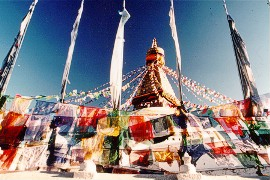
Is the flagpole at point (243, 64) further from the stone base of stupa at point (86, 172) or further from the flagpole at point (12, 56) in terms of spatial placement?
the flagpole at point (12, 56)

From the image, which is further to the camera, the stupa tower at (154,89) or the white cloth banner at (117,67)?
the stupa tower at (154,89)

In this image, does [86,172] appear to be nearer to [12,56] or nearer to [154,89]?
[12,56]

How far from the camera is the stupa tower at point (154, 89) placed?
69.3ft

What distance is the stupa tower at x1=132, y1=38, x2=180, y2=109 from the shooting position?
69.3 ft

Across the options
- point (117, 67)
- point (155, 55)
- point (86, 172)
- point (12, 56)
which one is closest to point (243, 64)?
point (117, 67)

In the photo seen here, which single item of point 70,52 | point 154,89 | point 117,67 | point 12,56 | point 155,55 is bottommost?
point 117,67

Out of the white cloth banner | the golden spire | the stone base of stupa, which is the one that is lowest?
the stone base of stupa

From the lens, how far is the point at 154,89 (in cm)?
2156

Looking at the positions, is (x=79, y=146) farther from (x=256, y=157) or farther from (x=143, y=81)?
(x=143, y=81)

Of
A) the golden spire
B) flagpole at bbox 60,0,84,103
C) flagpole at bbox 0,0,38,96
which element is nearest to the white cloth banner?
flagpole at bbox 60,0,84,103

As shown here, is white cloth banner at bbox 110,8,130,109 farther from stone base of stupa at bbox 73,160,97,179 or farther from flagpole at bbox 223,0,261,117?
flagpole at bbox 223,0,261,117

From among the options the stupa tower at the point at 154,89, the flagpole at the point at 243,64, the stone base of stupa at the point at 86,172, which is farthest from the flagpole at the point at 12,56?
the stupa tower at the point at 154,89

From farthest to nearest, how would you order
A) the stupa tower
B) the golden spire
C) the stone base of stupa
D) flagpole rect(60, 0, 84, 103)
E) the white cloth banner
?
the golden spire < the stupa tower < flagpole rect(60, 0, 84, 103) < the white cloth banner < the stone base of stupa

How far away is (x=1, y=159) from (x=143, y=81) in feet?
55.3
